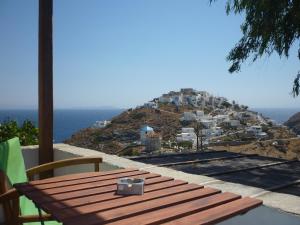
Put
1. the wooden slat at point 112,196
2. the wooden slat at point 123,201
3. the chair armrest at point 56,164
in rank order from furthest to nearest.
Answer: the chair armrest at point 56,164, the wooden slat at point 112,196, the wooden slat at point 123,201

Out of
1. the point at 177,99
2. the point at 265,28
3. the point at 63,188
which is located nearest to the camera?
the point at 63,188

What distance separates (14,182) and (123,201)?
106cm

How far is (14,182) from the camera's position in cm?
243

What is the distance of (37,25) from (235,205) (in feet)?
9.56

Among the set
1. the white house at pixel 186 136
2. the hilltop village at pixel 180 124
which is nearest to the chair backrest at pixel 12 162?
the white house at pixel 186 136

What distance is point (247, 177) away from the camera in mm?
5254

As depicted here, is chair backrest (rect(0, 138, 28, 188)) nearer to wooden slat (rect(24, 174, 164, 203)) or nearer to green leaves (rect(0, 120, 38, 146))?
wooden slat (rect(24, 174, 164, 203))

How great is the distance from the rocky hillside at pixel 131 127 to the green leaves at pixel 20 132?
52184 millimetres

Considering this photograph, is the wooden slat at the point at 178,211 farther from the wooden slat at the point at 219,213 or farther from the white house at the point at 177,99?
the white house at the point at 177,99

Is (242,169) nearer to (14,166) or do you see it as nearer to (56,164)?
(56,164)

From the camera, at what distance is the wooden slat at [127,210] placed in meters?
1.44

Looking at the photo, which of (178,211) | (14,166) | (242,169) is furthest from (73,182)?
(242,169)

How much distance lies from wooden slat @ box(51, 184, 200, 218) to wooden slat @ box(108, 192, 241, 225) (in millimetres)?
167

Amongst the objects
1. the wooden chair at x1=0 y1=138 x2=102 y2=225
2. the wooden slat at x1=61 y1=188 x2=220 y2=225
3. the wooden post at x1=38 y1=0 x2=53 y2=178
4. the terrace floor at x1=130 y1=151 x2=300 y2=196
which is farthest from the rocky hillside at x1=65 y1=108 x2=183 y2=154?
the wooden slat at x1=61 y1=188 x2=220 y2=225
